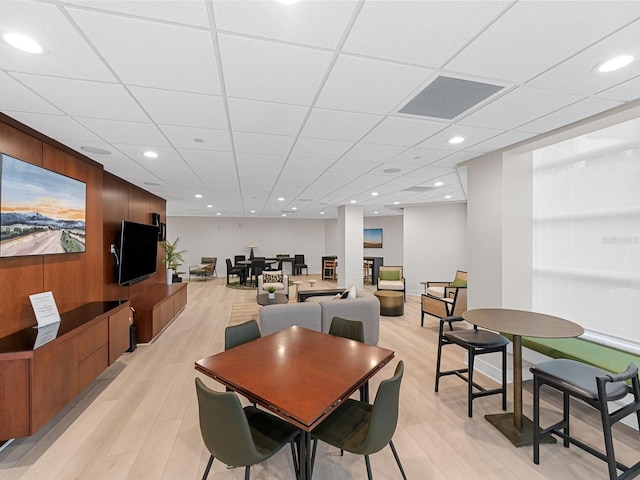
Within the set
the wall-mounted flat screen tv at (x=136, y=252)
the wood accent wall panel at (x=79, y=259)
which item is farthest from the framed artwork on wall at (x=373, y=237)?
the wood accent wall panel at (x=79, y=259)

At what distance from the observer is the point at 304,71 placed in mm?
1729

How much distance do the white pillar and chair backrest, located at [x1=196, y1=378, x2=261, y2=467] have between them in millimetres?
6987

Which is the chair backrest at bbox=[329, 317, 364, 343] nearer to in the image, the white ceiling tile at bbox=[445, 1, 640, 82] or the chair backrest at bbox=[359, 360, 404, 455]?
the chair backrest at bbox=[359, 360, 404, 455]

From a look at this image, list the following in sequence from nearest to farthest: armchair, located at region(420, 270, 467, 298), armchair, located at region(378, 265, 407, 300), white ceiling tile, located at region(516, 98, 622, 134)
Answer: white ceiling tile, located at region(516, 98, 622, 134), armchair, located at region(420, 270, 467, 298), armchair, located at region(378, 265, 407, 300)

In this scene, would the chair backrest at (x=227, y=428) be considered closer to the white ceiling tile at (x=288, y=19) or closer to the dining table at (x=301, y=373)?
the dining table at (x=301, y=373)

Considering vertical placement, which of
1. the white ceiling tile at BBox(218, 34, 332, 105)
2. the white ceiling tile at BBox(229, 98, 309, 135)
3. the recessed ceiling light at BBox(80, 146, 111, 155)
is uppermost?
the white ceiling tile at BBox(229, 98, 309, 135)

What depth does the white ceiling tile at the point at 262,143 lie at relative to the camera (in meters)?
2.82

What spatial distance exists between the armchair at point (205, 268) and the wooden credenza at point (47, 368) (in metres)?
8.52

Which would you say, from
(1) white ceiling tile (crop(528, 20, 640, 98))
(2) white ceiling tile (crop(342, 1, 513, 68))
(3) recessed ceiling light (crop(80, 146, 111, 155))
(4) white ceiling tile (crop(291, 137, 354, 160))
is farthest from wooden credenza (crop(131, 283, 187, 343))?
(1) white ceiling tile (crop(528, 20, 640, 98))

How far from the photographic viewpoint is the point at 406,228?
8.69m

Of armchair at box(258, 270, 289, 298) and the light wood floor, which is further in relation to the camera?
armchair at box(258, 270, 289, 298)

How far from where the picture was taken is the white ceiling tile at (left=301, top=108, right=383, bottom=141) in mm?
2338

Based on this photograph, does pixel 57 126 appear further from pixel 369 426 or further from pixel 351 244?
pixel 351 244

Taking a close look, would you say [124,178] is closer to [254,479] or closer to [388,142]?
[388,142]
